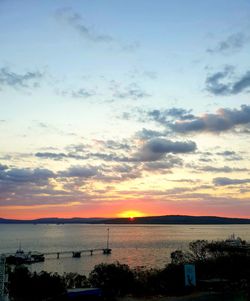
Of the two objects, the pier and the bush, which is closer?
the bush

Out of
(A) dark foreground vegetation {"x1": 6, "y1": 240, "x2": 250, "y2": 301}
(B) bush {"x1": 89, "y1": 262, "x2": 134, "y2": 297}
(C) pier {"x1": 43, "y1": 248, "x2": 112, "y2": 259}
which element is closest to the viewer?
(A) dark foreground vegetation {"x1": 6, "y1": 240, "x2": 250, "y2": 301}

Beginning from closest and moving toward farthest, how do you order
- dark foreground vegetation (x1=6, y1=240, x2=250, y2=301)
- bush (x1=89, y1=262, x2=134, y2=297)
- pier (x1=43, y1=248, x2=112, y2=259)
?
1. dark foreground vegetation (x1=6, y1=240, x2=250, y2=301)
2. bush (x1=89, y1=262, x2=134, y2=297)
3. pier (x1=43, y1=248, x2=112, y2=259)

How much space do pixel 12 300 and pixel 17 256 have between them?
224 ft

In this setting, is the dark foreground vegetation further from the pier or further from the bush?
the pier

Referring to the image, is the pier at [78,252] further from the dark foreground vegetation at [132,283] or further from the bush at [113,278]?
the bush at [113,278]

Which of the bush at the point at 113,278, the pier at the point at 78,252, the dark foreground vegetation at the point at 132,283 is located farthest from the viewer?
the pier at the point at 78,252

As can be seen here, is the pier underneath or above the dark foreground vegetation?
underneath

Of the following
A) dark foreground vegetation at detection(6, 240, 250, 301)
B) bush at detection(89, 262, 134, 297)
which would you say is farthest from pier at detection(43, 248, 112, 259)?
bush at detection(89, 262, 134, 297)

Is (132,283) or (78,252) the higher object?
(132,283)

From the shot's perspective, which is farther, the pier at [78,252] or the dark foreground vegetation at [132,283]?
the pier at [78,252]

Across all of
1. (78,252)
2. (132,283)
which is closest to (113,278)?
(132,283)

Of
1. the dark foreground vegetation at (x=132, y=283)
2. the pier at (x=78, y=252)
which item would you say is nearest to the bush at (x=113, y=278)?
the dark foreground vegetation at (x=132, y=283)

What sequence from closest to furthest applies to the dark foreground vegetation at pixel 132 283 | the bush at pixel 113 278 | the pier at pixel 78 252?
1. the dark foreground vegetation at pixel 132 283
2. the bush at pixel 113 278
3. the pier at pixel 78 252

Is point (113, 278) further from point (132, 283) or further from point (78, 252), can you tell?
point (78, 252)
